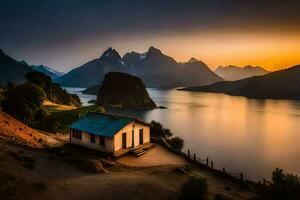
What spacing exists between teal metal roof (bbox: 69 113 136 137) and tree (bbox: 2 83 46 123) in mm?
19087

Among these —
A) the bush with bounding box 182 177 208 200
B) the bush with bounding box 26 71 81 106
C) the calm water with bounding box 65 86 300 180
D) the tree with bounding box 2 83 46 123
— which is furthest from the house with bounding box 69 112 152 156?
the bush with bounding box 26 71 81 106

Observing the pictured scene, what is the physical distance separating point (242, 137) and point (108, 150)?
68.4 metres

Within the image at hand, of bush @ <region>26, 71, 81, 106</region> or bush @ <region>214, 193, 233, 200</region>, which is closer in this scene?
bush @ <region>214, 193, 233, 200</region>

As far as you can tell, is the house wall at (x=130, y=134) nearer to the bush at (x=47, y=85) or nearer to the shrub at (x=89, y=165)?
the shrub at (x=89, y=165)

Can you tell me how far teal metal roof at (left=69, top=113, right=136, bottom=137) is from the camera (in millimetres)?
39459

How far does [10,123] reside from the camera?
46.4 meters

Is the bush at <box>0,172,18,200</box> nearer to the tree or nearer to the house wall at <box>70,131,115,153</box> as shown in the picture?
the house wall at <box>70,131,115,153</box>

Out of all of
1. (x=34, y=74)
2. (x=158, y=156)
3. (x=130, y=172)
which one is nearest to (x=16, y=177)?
(x=130, y=172)

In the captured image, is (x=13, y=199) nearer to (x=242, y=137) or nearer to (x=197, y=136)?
(x=197, y=136)

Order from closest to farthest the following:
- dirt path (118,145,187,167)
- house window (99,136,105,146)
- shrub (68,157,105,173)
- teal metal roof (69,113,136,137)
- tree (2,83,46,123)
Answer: shrub (68,157,105,173), dirt path (118,145,187,167), teal metal roof (69,113,136,137), house window (99,136,105,146), tree (2,83,46,123)

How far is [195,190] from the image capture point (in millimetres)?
25125

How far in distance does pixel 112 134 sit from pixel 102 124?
422cm

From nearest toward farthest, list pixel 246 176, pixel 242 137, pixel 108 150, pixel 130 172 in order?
1. pixel 130 172
2. pixel 108 150
3. pixel 246 176
4. pixel 242 137

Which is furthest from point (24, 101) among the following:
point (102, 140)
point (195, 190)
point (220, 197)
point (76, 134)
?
point (220, 197)
